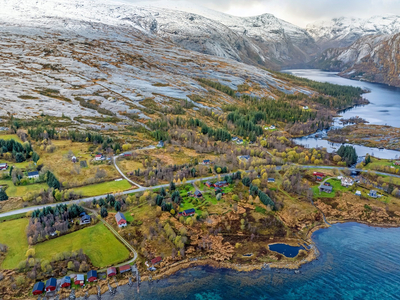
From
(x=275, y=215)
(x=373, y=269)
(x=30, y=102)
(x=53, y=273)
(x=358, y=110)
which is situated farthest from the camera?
(x=358, y=110)

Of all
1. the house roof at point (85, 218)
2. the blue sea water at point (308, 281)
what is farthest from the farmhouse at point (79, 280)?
the house roof at point (85, 218)

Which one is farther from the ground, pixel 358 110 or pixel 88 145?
pixel 358 110

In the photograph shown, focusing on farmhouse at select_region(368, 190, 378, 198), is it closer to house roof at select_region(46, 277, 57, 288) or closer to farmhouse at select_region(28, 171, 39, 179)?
house roof at select_region(46, 277, 57, 288)

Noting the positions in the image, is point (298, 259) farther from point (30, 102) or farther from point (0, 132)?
point (30, 102)

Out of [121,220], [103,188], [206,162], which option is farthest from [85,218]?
[206,162]

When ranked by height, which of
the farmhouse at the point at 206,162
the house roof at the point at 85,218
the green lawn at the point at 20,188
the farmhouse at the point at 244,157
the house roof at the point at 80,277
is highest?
the farmhouse at the point at 244,157

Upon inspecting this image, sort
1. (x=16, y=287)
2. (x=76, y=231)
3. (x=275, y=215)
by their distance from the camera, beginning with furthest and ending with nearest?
1. (x=275, y=215)
2. (x=76, y=231)
3. (x=16, y=287)

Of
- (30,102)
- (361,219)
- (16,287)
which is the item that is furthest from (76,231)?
(30,102)

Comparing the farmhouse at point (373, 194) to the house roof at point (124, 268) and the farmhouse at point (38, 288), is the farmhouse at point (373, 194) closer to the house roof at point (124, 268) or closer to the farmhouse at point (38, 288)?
the house roof at point (124, 268)
